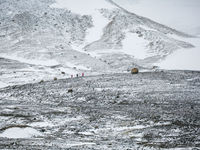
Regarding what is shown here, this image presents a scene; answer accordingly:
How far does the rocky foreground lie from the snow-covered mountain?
17.5m

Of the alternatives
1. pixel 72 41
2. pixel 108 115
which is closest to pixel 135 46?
pixel 72 41

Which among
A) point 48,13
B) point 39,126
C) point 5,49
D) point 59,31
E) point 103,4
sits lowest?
point 39,126

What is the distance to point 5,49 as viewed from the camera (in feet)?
221

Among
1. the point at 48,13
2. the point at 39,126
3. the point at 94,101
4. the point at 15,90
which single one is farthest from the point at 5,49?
the point at 39,126

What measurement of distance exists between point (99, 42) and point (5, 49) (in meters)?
31.0

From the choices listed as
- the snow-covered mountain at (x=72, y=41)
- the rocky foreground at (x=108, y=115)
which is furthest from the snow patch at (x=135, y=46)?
the rocky foreground at (x=108, y=115)

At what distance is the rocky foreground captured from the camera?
11930 millimetres

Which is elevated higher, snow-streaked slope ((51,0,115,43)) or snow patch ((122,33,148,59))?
snow-streaked slope ((51,0,115,43))

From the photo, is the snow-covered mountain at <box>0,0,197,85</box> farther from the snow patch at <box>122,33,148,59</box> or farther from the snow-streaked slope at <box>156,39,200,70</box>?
the snow-streaked slope at <box>156,39,200,70</box>

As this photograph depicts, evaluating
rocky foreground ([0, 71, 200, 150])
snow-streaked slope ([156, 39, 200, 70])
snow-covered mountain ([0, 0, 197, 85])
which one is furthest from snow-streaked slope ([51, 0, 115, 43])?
rocky foreground ([0, 71, 200, 150])

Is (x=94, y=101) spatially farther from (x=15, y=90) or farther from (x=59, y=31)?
(x=59, y=31)

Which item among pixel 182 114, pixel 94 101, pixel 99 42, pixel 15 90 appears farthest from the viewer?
pixel 99 42

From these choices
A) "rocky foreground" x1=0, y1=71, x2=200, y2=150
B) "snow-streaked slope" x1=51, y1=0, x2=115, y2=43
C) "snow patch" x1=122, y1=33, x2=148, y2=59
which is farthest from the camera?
"snow-streaked slope" x1=51, y1=0, x2=115, y2=43

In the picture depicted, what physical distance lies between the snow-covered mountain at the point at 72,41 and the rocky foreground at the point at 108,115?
17.5m
